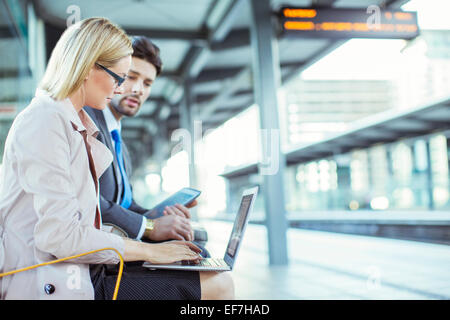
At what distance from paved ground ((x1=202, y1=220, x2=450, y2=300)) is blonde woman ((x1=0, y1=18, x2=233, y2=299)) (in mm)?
2932

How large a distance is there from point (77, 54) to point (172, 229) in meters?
0.78

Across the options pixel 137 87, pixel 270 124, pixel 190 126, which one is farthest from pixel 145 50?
pixel 190 126

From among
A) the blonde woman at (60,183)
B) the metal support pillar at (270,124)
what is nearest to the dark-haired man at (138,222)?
the blonde woman at (60,183)

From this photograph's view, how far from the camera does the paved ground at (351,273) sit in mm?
3977

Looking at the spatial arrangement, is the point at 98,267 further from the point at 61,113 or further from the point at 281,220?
the point at 281,220

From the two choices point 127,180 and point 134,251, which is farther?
point 127,180

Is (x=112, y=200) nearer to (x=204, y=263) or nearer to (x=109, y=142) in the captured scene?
(x=109, y=142)

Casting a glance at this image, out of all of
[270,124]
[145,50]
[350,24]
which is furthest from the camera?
[270,124]

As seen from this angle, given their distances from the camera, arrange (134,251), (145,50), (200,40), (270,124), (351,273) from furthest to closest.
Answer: (200,40) < (270,124) < (351,273) < (145,50) < (134,251)

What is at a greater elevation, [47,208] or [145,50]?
[145,50]

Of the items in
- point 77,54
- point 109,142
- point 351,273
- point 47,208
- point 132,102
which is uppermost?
point 132,102

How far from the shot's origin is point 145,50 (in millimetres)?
2248

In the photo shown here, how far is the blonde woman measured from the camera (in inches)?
43.1

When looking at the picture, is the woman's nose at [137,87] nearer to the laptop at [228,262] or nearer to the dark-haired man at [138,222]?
the dark-haired man at [138,222]
